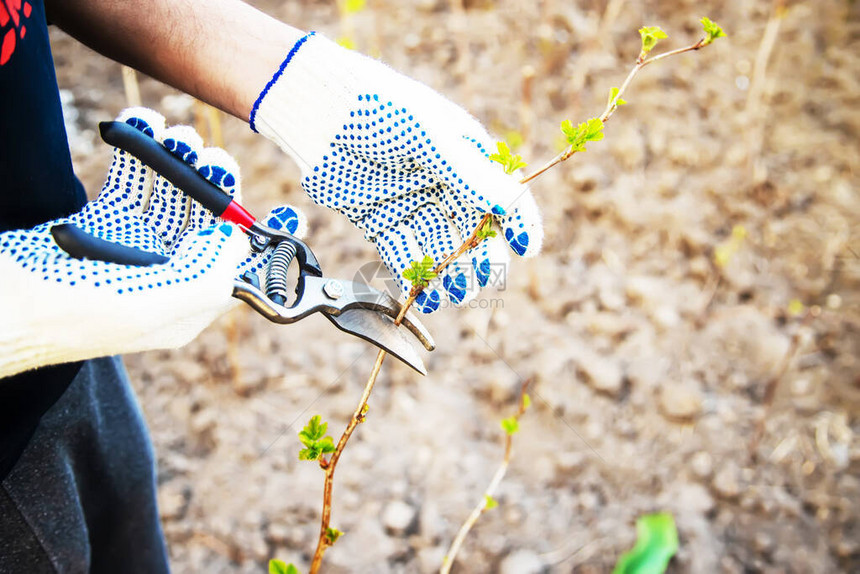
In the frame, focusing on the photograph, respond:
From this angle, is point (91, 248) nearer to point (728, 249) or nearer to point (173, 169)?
point (173, 169)

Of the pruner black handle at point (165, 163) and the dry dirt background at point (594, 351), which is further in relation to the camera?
the dry dirt background at point (594, 351)

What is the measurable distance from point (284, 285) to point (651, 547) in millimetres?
1375

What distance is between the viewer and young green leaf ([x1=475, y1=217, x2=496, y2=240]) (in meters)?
1.01

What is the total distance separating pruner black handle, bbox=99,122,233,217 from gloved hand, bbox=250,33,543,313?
175 mm

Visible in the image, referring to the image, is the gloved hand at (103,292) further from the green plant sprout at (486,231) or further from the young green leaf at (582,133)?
the young green leaf at (582,133)

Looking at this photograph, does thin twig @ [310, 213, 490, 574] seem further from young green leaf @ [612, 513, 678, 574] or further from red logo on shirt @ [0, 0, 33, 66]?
young green leaf @ [612, 513, 678, 574]

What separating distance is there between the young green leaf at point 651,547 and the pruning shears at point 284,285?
3.44 feet

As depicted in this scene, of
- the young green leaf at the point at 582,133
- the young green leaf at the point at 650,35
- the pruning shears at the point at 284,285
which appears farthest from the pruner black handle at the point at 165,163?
the young green leaf at the point at 650,35

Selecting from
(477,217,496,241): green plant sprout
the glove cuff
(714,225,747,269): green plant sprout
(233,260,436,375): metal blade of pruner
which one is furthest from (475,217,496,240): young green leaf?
(714,225,747,269): green plant sprout

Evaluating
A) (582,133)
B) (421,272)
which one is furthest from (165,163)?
(582,133)

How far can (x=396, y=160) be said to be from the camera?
48.0 inches

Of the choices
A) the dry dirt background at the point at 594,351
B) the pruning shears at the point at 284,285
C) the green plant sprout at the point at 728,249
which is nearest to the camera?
the pruning shears at the point at 284,285

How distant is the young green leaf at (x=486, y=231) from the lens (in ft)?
3.30

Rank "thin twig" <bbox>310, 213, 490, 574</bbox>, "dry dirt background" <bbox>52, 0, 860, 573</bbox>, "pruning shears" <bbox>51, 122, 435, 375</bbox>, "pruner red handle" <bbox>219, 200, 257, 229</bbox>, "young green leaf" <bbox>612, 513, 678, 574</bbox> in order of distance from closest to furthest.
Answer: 1. "thin twig" <bbox>310, 213, 490, 574</bbox>
2. "pruning shears" <bbox>51, 122, 435, 375</bbox>
3. "pruner red handle" <bbox>219, 200, 257, 229</bbox>
4. "young green leaf" <bbox>612, 513, 678, 574</bbox>
5. "dry dirt background" <bbox>52, 0, 860, 573</bbox>
